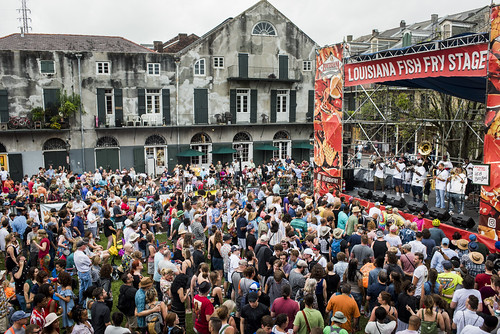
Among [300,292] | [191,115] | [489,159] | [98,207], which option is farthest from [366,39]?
[300,292]

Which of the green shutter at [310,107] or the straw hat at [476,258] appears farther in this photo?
the green shutter at [310,107]

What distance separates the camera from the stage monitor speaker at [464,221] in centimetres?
1224

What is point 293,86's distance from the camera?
2973 centimetres

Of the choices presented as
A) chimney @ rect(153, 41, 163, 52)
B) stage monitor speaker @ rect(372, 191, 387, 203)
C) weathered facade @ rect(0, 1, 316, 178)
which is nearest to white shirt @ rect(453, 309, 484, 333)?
stage monitor speaker @ rect(372, 191, 387, 203)

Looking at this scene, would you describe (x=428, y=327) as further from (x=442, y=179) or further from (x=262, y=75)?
(x=262, y=75)

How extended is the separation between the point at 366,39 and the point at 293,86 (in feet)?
74.6

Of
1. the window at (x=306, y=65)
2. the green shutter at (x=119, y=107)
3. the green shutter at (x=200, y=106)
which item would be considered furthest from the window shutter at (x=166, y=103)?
the window at (x=306, y=65)

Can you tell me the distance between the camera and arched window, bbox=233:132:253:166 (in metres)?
28.9

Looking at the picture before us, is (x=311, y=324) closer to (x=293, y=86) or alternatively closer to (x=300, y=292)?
(x=300, y=292)

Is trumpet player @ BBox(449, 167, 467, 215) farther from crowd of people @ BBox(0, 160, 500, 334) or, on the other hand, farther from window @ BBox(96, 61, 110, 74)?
window @ BBox(96, 61, 110, 74)

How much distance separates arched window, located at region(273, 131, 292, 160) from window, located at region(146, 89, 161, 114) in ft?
28.0

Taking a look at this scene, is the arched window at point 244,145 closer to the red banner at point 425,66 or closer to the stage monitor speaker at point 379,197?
the red banner at point 425,66

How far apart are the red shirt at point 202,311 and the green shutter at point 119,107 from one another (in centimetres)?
2085

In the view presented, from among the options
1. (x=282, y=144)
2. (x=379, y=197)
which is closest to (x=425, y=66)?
(x=379, y=197)
